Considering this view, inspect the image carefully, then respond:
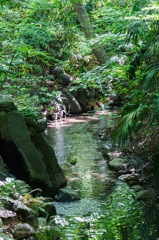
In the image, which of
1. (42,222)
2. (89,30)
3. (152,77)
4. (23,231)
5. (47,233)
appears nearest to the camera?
(23,231)

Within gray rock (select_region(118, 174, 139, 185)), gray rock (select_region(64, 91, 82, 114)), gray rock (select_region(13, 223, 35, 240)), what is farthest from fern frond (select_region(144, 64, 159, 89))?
gray rock (select_region(64, 91, 82, 114))

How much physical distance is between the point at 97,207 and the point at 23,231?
6.71 ft

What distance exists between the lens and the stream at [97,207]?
460 centimetres

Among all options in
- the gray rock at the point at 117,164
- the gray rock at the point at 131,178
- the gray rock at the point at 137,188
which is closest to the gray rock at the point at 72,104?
the gray rock at the point at 117,164

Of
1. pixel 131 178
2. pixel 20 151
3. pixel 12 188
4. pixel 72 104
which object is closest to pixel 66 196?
pixel 20 151

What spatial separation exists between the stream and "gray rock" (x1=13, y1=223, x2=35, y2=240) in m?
0.31

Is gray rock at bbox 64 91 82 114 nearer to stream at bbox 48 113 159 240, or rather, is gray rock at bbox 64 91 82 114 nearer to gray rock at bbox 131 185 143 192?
stream at bbox 48 113 159 240

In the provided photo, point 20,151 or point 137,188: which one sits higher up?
point 20,151

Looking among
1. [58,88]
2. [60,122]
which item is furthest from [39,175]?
[58,88]

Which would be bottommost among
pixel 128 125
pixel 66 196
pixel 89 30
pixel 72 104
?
pixel 66 196

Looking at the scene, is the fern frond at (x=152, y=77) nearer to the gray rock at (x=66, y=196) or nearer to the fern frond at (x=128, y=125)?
the fern frond at (x=128, y=125)

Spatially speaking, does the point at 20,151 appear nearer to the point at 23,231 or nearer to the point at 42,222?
the point at 42,222

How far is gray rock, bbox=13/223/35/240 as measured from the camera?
12.1 feet

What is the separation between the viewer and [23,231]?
3.72m
